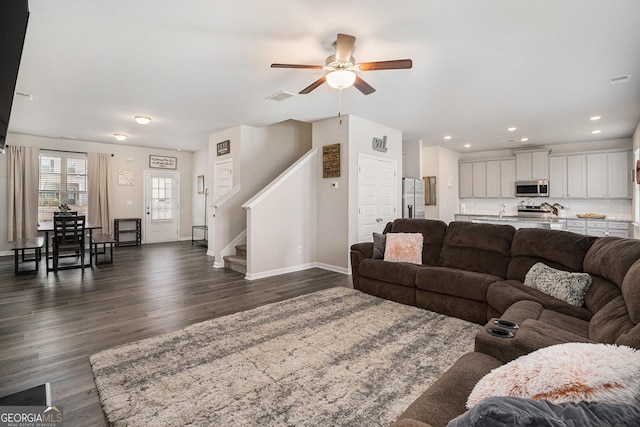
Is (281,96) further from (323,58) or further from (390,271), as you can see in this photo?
(390,271)

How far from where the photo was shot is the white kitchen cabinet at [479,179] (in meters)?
8.87

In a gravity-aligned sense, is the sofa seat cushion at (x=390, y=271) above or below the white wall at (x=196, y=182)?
below

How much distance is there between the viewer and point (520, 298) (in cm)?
262

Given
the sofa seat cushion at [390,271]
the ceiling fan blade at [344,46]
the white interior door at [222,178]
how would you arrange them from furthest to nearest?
the white interior door at [222,178] → the sofa seat cushion at [390,271] → the ceiling fan blade at [344,46]

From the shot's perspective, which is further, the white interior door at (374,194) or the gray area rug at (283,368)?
the white interior door at (374,194)

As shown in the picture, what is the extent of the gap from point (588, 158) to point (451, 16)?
7.13m

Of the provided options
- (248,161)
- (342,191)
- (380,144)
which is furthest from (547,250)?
(248,161)

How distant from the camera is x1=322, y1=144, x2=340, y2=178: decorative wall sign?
219 inches

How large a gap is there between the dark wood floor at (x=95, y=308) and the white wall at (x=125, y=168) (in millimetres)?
2563

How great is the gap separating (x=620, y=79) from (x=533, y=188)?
4.69 m

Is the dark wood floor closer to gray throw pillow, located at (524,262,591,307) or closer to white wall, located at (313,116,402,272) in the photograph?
white wall, located at (313,116,402,272)

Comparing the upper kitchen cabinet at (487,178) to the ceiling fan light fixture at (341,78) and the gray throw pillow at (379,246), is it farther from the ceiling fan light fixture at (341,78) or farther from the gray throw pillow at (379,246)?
the ceiling fan light fixture at (341,78)

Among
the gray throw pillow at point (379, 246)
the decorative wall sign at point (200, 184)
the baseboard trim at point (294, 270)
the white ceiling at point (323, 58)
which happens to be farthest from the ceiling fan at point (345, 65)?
the decorative wall sign at point (200, 184)

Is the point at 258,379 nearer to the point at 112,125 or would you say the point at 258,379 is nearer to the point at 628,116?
the point at 112,125
